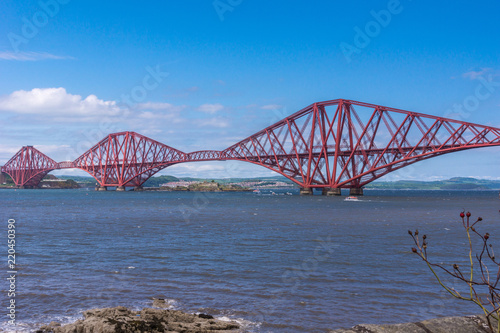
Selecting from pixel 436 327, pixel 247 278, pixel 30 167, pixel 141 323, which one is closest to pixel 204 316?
pixel 141 323

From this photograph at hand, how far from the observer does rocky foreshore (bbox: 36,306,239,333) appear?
8523 mm

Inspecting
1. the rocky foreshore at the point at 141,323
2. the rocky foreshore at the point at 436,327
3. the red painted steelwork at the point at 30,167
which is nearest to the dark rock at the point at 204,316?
the rocky foreshore at the point at 141,323

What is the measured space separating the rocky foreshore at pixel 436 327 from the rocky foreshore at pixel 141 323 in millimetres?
4481

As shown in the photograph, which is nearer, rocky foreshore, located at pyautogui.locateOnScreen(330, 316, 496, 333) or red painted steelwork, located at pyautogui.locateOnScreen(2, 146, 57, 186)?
rocky foreshore, located at pyautogui.locateOnScreen(330, 316, 496, 333)

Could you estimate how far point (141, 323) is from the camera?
879 centimetres

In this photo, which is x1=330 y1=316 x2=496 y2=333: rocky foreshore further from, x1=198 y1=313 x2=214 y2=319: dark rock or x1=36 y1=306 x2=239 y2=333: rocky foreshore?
x1=198 y1=313 x2=214 y2=319: dark rock

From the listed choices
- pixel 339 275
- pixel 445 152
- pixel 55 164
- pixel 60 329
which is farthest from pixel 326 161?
pixel 55 164

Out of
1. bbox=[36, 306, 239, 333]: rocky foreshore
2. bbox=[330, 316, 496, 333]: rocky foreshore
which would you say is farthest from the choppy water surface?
bbox=[330, 316, 496, 333]: rocky foreshore

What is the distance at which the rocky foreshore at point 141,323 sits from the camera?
28.0 ft

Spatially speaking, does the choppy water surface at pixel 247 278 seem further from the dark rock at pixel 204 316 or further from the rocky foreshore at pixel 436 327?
the rocky foreshore at pixel 436 327

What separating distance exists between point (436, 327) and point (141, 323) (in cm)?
560

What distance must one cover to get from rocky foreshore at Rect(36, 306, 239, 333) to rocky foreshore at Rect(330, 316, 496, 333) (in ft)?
14.7

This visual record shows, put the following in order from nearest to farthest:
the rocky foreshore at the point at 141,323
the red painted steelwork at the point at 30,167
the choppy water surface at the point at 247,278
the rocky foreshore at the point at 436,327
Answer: the rocky foreshore at the point at 436,327 → the rocky foreshore at the point at 141,323 → the choppy water surface at the point at 247,278 → the red painted steelwork at the point at 30,167

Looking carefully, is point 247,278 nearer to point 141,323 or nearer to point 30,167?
point 141,323
